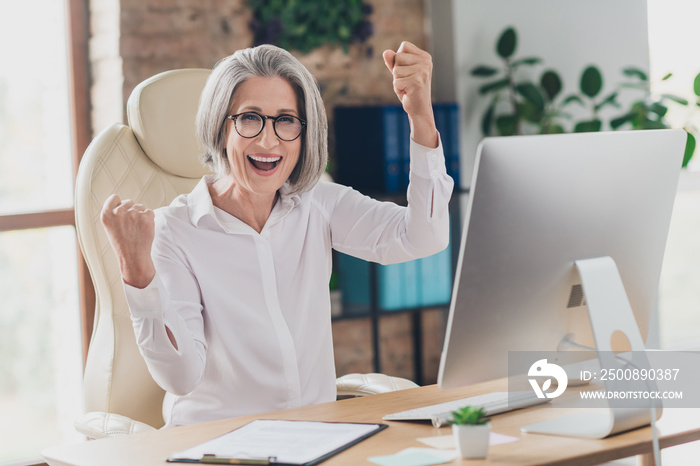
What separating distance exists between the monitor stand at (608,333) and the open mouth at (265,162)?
696 millimetres

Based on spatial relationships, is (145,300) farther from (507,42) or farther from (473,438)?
(507,42)

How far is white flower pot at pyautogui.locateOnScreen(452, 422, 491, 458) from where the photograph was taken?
1140mm

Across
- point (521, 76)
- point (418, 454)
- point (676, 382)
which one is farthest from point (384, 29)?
point (418, 454)

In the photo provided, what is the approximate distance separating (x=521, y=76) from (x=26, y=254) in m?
2.22

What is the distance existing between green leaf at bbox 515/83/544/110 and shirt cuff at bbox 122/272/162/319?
2.58m

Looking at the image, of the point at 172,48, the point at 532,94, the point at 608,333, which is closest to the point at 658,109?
the point at 532,94

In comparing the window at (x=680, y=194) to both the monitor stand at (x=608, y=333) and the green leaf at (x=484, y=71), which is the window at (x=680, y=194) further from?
the monitor stand at (x=608, y=333)

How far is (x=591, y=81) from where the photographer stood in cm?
379

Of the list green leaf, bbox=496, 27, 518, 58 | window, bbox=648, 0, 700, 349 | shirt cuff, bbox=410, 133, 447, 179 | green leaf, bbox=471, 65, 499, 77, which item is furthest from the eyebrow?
window, bbox=648, 0, 700, 349

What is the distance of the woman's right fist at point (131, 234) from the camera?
1.33 meters

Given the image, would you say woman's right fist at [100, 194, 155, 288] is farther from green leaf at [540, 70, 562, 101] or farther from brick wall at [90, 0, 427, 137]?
green leaf at [540, 70, 562, 101]

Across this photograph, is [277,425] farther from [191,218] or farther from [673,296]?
[673,296]

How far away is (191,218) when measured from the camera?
1701 mm

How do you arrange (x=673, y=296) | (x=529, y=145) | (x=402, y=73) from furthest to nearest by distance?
(x=673, y=296)
(x=402, y=73)
(x=529, y=145)
